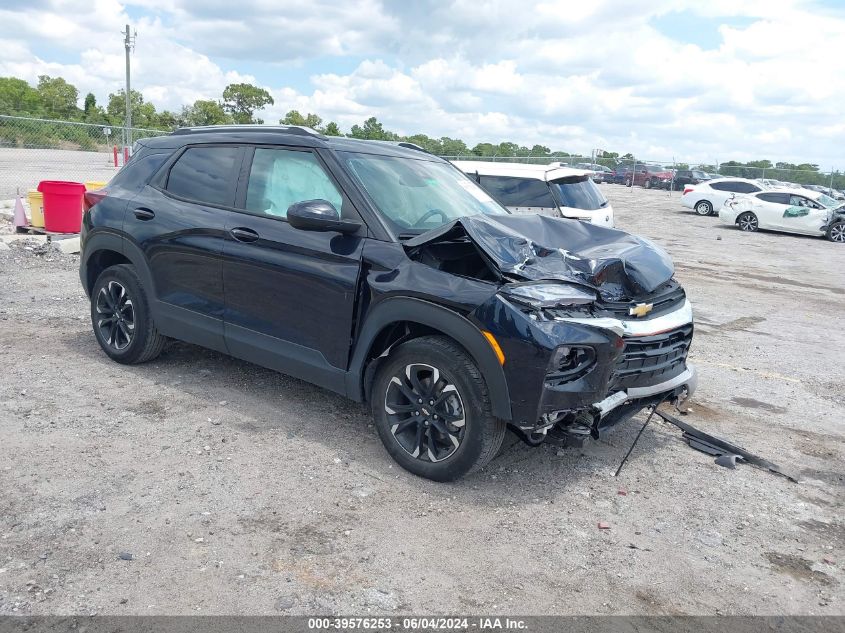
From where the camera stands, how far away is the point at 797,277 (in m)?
14.6

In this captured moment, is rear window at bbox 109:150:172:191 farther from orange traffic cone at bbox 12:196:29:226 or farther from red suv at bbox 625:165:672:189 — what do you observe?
red suv at bbox 625:165:672:189

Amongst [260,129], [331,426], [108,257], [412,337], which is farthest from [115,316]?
[412,337]

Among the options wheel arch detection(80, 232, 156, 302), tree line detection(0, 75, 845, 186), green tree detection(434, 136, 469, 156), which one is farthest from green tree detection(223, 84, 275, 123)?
wheel arch detection(80, 232, 156, 302)

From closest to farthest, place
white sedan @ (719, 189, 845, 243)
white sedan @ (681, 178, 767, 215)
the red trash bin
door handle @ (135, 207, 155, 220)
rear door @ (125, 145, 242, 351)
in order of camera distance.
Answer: rear door @ (125, 145, 242, 351)
door handle @ (135, 207, 155, 220)
the red trash bin
white sedan @ (719, 189, 845, 243)
white sedan @ (681, 178, 767, 215)

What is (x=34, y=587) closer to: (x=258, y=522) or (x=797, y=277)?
(x=258, y=522)

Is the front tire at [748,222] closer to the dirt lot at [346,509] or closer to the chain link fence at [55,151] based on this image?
the chain link fence at [55,151]

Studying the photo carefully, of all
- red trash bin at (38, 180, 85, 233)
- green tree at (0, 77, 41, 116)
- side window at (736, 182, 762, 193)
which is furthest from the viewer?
green tree at (0, 77, 41, 116)

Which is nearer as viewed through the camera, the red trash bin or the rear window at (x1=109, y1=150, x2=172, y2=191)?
the rear window at (x1=109, y1=150, x2=172, y2=191)

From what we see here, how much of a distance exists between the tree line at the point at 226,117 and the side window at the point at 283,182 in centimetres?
2946

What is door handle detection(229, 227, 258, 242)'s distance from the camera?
4.88 meters

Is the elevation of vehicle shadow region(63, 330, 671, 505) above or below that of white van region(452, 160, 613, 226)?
below

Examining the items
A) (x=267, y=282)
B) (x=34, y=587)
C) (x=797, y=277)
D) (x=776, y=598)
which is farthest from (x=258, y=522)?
(x=797, y=277)

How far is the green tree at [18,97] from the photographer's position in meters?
42.1

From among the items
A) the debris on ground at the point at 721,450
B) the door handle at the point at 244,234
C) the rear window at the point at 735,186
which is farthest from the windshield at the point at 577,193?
the rear window at the point at 735,186
